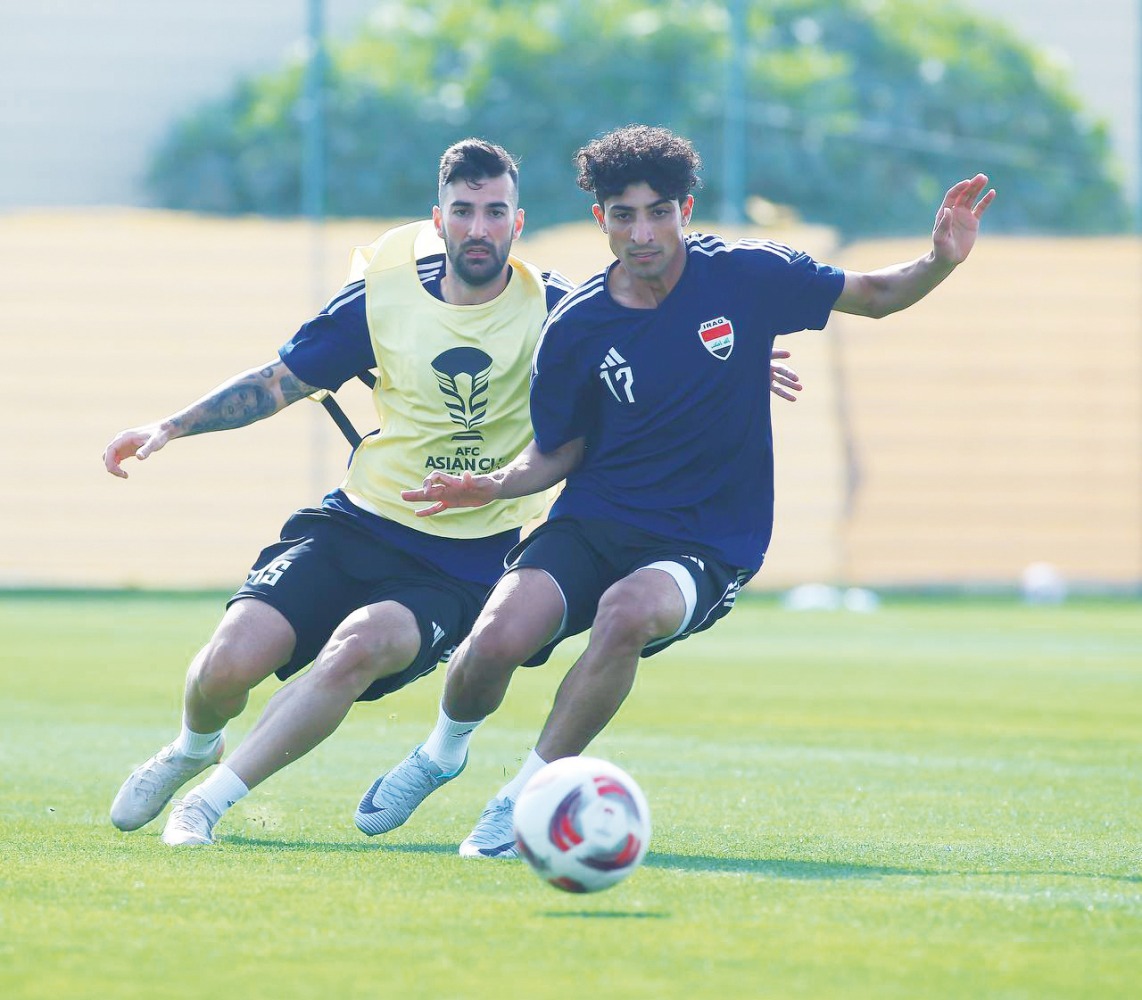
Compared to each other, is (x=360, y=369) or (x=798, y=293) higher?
(x=798, y=293)

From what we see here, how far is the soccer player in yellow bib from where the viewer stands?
675 cm

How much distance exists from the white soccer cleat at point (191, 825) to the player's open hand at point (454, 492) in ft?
3.70

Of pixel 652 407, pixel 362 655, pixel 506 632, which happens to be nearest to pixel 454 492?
pixel 506 632

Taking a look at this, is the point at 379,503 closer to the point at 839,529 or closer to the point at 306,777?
the point at 306,777

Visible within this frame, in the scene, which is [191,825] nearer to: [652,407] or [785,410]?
[652,407]

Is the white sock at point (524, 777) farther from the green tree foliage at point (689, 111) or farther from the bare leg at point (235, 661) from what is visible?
the green tree foliage at point (689, 111)

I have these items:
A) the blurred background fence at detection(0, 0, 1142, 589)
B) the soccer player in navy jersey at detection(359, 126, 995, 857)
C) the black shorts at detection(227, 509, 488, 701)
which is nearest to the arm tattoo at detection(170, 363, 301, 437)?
the black shorts at detection(227, 509, 488, 701)

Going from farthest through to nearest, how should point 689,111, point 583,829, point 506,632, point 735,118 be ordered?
point 689,111 < point 735,118 < point 506,632 < point 583,829

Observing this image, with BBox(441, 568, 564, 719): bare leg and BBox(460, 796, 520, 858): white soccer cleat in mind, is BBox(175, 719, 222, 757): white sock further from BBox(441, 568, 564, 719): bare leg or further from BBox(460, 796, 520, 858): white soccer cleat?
BBox(460, 796, 520, 858): white soccer cleat

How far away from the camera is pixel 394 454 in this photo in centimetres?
714

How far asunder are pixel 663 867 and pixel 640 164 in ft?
6.97

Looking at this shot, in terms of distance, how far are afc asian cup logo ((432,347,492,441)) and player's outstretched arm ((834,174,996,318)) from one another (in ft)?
3.92

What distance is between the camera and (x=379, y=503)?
23.3 ft

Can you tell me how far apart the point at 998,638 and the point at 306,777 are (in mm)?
10962
